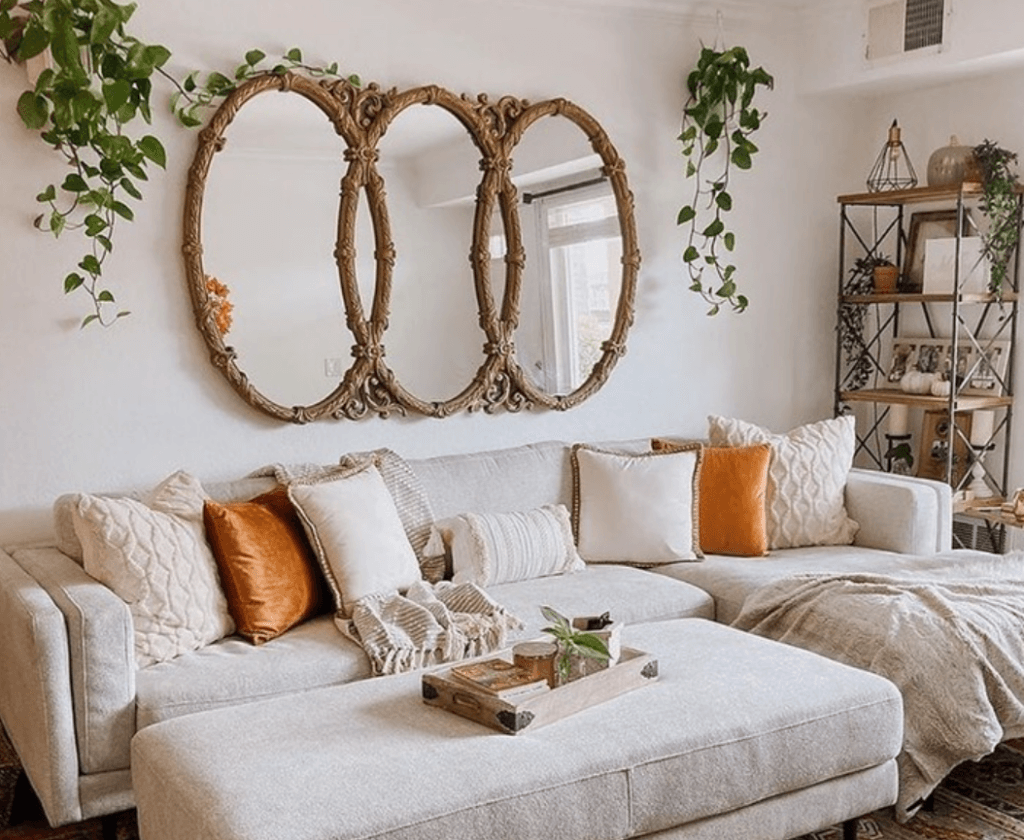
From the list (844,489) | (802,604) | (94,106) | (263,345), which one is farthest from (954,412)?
(94,106)

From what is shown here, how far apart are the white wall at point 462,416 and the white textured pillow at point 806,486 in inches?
23.6

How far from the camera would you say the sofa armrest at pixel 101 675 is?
8.41ft

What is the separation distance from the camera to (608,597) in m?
3.40

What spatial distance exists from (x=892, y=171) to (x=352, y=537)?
2931mm

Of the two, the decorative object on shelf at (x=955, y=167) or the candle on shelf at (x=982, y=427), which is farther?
the candle on shelf at (x=982, y=427)

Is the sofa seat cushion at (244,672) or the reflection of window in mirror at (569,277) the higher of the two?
the reflection of window in mirror at (569,277)

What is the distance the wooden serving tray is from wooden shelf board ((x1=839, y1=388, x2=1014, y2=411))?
2292 millimetres

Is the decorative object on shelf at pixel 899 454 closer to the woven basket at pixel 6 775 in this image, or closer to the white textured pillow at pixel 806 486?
the white textured pillow at pixel 806 486

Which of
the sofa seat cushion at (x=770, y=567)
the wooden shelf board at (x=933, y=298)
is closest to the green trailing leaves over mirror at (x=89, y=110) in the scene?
the sofa seat cushion at (x=770, y=567)

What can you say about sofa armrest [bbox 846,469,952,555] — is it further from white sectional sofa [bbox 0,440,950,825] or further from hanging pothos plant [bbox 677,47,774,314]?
hanging pothos plant [bbox 677,47,774,314]

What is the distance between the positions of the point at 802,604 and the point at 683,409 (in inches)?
59.9

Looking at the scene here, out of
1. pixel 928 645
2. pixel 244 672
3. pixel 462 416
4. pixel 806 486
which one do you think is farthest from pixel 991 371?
pixel 244 672

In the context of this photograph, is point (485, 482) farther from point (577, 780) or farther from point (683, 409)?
point (577, 780)

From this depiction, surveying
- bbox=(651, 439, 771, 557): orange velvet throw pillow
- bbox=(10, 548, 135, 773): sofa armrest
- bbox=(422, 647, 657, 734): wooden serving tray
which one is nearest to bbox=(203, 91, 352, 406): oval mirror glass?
bbox=(10, 548, 135, 773): sofa armrest
